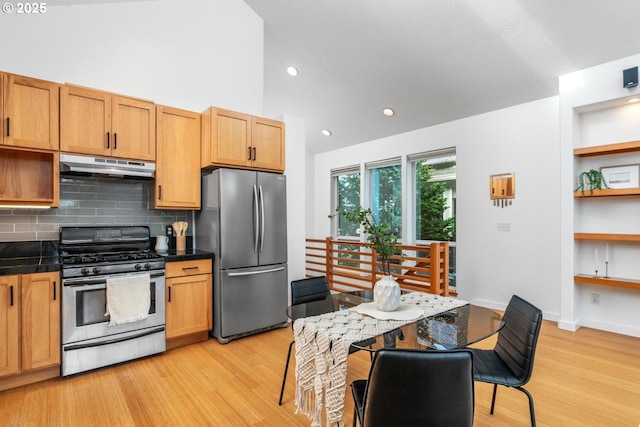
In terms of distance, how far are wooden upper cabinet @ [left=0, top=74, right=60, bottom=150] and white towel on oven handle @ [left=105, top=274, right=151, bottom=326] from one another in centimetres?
124

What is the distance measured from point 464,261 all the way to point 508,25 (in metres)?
2.92

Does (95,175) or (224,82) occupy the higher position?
(224,82)

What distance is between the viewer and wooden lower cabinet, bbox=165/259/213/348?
3078 mm

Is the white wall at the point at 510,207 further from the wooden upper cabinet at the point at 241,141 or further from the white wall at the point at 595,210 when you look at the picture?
the wooden upper cabinet at the point at 241,141

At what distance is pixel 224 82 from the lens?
13.3 ft

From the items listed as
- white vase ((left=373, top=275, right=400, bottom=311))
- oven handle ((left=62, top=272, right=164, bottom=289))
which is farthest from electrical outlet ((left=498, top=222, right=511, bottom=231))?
oven handle ((left=62, top=272, right=164, bottom=289))

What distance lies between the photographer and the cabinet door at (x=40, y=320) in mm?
2404

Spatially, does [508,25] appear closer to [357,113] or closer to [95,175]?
[357,113]

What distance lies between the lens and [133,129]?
3.10 metres

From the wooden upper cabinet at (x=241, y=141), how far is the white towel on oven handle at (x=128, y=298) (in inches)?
51.5

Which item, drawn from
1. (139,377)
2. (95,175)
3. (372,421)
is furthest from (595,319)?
(95,175)

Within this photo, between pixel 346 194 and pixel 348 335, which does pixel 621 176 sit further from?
pixel 346 194

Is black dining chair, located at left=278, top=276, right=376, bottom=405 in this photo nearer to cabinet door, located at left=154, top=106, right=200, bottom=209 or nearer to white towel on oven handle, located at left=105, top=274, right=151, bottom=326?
white towel on oven handle, located at left=105, top=274, right=151, bottom=326

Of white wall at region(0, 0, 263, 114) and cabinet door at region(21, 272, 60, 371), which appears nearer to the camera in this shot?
cabinet door at region(21, 272, 60, 371)
